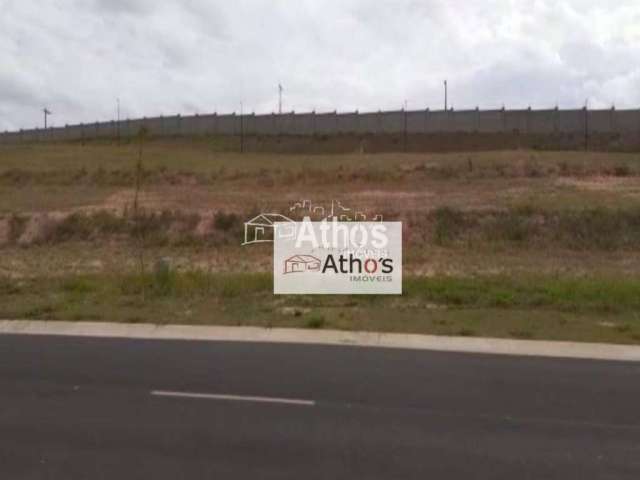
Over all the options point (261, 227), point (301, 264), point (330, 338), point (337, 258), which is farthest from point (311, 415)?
point (261, 227)

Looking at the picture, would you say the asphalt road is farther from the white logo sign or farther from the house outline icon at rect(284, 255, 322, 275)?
the house outline icon at rect(284, 255, 322, 275)

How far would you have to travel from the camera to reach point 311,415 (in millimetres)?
6234

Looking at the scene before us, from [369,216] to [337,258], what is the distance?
7655 mm

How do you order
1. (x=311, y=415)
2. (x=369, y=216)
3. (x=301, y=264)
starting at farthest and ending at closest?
(x=369, y=216) < (x=301, y=264) < (x=311, y=415)

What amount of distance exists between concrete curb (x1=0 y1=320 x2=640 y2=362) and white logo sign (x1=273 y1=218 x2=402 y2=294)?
150 inches

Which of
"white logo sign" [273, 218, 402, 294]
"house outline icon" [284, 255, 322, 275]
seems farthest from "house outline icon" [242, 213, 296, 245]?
"house outline icon" [284, 255, 322, 275]

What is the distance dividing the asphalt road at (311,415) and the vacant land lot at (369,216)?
2655 mm

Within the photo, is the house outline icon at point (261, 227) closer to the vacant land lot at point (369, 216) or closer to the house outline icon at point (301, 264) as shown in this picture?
the vacant land lot at point (369, 216)

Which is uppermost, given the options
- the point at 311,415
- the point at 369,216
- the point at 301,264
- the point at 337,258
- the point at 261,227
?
the point at 369,216

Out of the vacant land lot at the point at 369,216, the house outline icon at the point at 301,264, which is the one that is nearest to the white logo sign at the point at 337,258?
the house outline icon at the point at 301,264

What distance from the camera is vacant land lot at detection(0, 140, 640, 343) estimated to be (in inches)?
477

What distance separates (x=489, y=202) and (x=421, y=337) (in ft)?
56.6

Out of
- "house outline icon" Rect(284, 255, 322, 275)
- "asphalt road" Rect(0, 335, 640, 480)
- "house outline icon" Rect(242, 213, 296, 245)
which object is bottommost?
"asphalt road" Rect(0, 335, 640, 480)

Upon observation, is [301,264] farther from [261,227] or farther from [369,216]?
[369,216]
